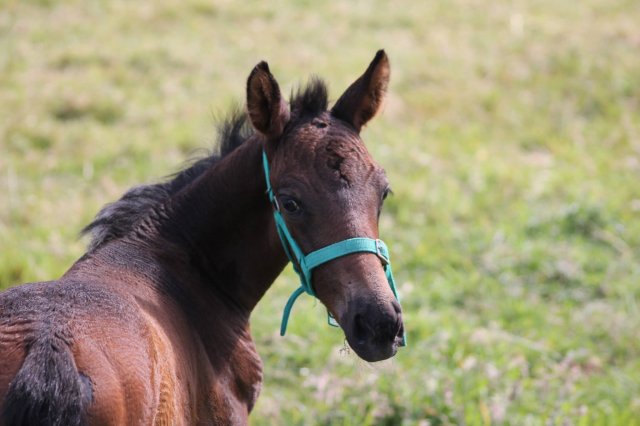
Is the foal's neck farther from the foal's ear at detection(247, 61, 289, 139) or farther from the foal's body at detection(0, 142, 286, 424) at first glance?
the foal's ear at detection(247, 61, 289, 139)

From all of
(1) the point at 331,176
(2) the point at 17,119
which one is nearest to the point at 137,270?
(1) the point at 331,176

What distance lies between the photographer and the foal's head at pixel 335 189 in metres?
2.86

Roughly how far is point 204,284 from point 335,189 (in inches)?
→ 32.6

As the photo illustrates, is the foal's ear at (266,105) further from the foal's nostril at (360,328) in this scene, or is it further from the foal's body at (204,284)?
the foal's nostril at (360,328)

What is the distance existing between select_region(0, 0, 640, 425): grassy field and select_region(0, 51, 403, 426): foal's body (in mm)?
556

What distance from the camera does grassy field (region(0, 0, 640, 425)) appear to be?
5.20 metres

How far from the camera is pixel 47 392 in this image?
2234mm

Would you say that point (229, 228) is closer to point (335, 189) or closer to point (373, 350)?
point (335, 189)

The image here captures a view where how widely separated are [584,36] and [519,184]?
416 centimetres

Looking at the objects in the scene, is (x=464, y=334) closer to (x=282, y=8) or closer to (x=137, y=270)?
(x=137, y=270)

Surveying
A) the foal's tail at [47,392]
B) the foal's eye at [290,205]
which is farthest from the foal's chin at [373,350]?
the foal's tail at [47,392]

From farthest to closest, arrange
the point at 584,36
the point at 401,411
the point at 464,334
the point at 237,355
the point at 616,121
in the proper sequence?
the point at 584,36
the point at 616,121
the point at 464,334
the point at 401,411
the point at 237,355

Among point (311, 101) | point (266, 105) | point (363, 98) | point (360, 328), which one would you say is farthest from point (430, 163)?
point (360, 328)

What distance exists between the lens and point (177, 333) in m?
3.11
